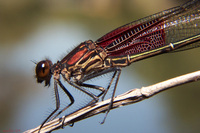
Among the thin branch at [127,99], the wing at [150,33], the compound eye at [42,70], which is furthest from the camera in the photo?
the wing at [150,33]

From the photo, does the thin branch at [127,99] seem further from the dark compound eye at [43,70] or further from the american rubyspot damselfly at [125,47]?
the dark compound eye at [43,70]

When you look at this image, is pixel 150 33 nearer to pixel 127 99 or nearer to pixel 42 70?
pixel 127 99

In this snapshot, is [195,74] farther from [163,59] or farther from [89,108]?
[163,59]

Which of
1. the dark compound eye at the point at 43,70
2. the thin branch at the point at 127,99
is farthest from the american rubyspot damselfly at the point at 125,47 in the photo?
the thin branch at the point at 127,99

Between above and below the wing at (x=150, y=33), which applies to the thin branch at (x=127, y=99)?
below

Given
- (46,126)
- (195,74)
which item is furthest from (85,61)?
Answer: (195,74)

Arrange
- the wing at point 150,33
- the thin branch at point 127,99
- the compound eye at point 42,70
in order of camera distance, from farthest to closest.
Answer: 1. the wing at point 150,33
2. the compound eye at point 42,70
3. the thin branch at point 127,99
